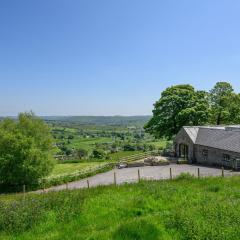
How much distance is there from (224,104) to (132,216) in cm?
5228

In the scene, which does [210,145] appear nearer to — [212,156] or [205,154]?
[212,156]

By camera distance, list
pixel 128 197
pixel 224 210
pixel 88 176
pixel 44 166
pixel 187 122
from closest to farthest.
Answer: pixel 224 210, pixel 128 197, pixel 44 166, pixel 88 176, pixel 187 122

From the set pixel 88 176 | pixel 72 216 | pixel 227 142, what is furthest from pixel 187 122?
pixel 72 216

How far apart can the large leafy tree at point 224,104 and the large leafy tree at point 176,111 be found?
20.7 feet

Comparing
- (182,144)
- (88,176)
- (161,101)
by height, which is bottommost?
(88,176)

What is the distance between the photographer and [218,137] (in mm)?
40406

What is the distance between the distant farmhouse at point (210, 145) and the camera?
36747 mm

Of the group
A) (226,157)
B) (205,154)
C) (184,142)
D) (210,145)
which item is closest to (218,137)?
(210,145)

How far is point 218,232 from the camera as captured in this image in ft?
31.7

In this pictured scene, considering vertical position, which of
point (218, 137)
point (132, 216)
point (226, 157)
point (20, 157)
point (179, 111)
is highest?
point (179, 111)

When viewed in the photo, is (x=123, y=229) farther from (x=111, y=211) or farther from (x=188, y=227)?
(x=111, y=211)

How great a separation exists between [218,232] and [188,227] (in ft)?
3.09

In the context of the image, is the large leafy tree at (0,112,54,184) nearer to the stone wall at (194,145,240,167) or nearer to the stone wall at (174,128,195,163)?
the stone wall at (174,128,195,163)

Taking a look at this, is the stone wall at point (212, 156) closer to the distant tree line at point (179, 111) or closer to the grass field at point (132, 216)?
the distant tree line at point (179, 111)
